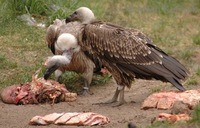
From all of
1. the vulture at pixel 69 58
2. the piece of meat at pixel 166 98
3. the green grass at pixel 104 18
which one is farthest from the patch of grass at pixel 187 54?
the piece of meat at pixel 166 98

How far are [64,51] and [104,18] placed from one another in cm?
424

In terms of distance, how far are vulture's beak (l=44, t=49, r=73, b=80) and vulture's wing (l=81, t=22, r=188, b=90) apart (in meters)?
0.36

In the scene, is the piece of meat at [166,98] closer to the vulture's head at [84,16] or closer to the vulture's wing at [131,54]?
Result: the vulture's wing at [131,54]

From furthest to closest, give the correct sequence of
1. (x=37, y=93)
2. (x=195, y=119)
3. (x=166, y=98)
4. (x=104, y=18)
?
(x=104, y=18) < (x=37, y=93) < (x=166, y=98) < (x=195, y=119)

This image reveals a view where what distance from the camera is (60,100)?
938 centimetres

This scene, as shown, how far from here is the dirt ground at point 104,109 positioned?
7.94m

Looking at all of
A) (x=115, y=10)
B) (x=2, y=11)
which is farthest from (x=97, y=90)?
(x=115, y=10)

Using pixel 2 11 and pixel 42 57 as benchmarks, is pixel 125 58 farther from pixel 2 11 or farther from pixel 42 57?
pixel 2 11

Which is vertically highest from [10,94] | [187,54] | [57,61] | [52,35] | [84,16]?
[84,16]

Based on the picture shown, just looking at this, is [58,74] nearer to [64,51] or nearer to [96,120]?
[64,51]

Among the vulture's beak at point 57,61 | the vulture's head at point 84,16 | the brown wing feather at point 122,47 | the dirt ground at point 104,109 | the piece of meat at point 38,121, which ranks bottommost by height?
the dirt ground at point 104,109

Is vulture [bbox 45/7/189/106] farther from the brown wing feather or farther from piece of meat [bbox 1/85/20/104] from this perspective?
piece of meat [bbox 1/85/20/104]

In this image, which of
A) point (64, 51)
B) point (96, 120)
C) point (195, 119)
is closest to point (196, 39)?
point (64, 51)

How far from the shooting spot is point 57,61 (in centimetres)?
946
